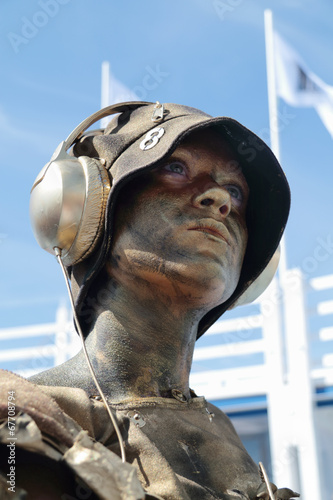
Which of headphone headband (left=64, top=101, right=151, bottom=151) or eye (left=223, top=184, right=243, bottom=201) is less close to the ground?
headphone headband (left=64, top=101, right=151, bottom=151)

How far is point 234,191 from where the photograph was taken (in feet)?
9.78

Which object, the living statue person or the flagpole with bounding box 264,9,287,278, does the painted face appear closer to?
the living statue person

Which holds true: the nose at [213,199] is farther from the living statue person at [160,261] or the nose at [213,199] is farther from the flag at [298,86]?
the flag at [298,86]

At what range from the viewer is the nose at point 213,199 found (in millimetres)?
2736

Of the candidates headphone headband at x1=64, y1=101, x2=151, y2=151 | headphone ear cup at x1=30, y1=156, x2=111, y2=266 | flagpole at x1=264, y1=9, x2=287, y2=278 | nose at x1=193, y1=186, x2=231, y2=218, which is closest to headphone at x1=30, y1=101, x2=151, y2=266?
headphone ear cup at x1=30, y1=156, x2=111, y2=266

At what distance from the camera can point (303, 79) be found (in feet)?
37.4

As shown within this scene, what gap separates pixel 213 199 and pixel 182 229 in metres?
0.17

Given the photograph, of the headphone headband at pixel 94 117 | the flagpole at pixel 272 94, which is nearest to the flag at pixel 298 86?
the flagpole at pixel 272 94

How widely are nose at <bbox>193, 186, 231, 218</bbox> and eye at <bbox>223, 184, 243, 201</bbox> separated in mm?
170

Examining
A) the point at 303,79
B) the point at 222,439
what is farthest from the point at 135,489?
the point at 303,79

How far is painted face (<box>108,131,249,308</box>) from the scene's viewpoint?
2668mm

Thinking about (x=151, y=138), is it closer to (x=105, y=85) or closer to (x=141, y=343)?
(x=141, y=343)

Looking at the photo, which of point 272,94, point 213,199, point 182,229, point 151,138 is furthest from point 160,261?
point 272,94

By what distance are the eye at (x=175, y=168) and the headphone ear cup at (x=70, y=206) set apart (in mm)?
217
